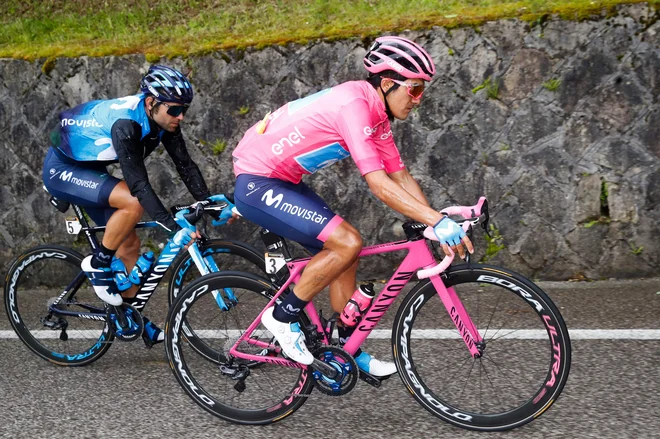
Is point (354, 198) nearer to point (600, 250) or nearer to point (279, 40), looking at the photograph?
point (279, 40)

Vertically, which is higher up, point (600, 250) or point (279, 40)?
point (279, 40)

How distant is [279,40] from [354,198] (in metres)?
1.56

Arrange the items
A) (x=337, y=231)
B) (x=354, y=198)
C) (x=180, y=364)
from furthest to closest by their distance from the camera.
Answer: (x=354, y=198) → (x=180, y=364) → (x=337, y=231)

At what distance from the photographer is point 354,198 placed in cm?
641

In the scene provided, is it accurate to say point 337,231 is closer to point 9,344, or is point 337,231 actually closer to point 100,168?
point 100,168

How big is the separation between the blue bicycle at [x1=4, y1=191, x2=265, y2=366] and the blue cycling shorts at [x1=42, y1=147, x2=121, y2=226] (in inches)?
4.1

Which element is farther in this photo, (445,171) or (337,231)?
(445,171)

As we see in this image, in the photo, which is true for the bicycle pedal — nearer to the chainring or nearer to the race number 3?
the chainring

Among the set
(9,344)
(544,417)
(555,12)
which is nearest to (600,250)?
(555,12)

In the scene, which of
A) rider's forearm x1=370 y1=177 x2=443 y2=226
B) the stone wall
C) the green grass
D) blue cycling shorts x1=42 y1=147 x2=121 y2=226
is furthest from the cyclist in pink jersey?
the green grass

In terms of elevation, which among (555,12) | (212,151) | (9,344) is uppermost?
(555,12)

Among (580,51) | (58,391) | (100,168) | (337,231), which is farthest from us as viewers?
(580,51)

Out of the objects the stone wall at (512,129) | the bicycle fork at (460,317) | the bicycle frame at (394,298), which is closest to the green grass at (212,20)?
the stone wall at (512,129)

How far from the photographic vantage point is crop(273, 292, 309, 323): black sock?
385cm
